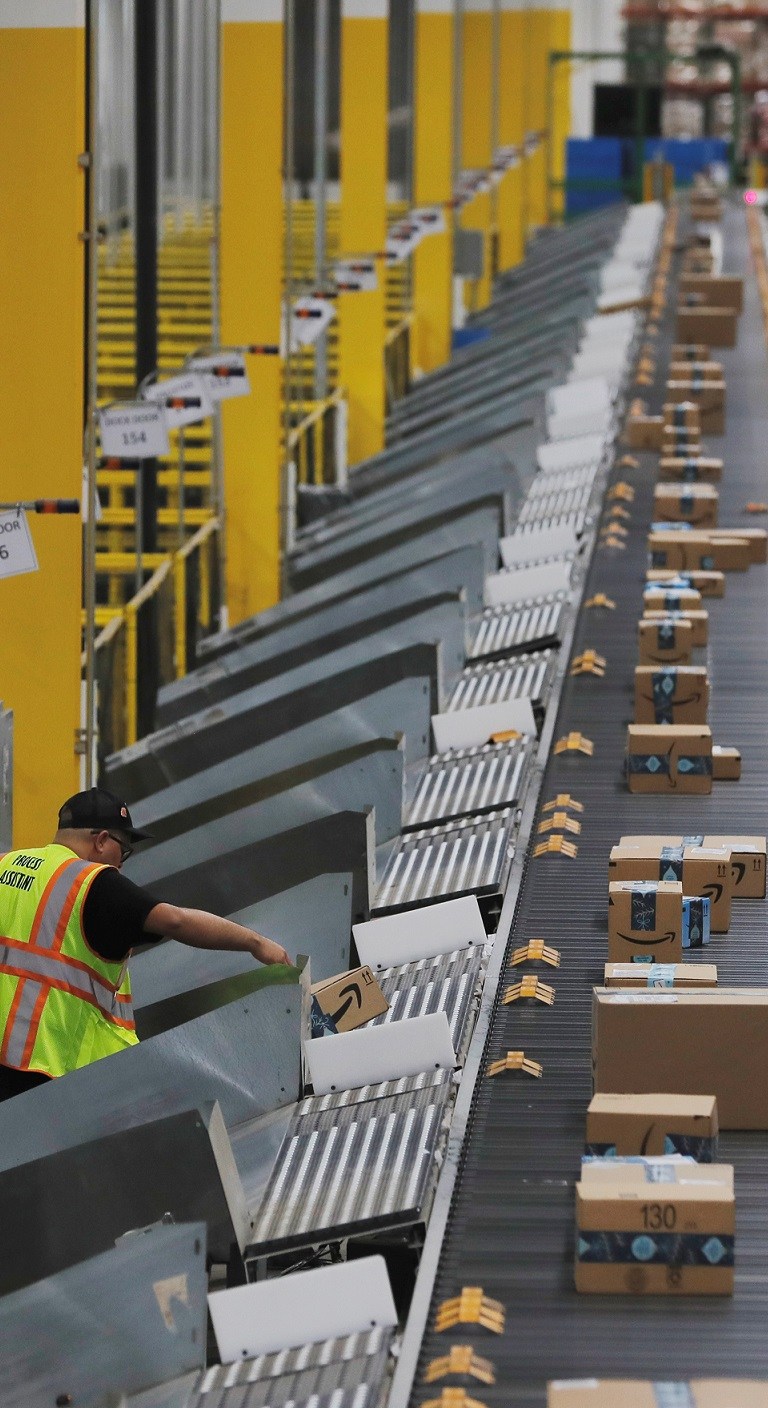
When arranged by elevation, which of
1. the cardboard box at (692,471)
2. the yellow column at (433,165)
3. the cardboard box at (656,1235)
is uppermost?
the yellow column at (433,165)

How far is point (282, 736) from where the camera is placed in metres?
9.10

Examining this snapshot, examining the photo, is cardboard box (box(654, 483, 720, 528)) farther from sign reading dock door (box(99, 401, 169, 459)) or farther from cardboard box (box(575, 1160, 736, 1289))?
cardboard box (box(575, 1160, 736, 1289))

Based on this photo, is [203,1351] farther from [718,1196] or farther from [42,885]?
[42,885]

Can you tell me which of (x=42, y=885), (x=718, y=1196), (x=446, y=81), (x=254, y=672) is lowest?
(x=718, y=1196)

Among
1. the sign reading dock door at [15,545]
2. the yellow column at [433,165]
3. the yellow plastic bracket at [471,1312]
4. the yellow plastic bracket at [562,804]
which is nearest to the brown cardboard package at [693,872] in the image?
the yellow plastic bracket at [562,804]

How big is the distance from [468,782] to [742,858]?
59.8 inches

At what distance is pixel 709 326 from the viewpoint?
18016 mm

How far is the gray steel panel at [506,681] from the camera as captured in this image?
8812 millimetres

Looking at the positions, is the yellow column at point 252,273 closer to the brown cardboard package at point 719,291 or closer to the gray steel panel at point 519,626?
the gray steel panel at point 519,626

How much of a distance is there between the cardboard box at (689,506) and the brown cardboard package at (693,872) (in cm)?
534

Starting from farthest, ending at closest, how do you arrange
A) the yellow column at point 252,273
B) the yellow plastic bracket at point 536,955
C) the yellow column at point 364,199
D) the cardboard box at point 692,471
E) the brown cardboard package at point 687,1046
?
the yellow column at point 364,199 → the yellow column at point 252,273 → the cardboard box at point 692,471 → the yellow plastic bracket at point 536,955 → the brown cardboard package at point 687,1046

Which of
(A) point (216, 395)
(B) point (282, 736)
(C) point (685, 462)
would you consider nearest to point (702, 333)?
(C) point (685, 462)

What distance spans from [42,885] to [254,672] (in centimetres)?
574

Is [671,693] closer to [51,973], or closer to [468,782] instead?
[468,782]
